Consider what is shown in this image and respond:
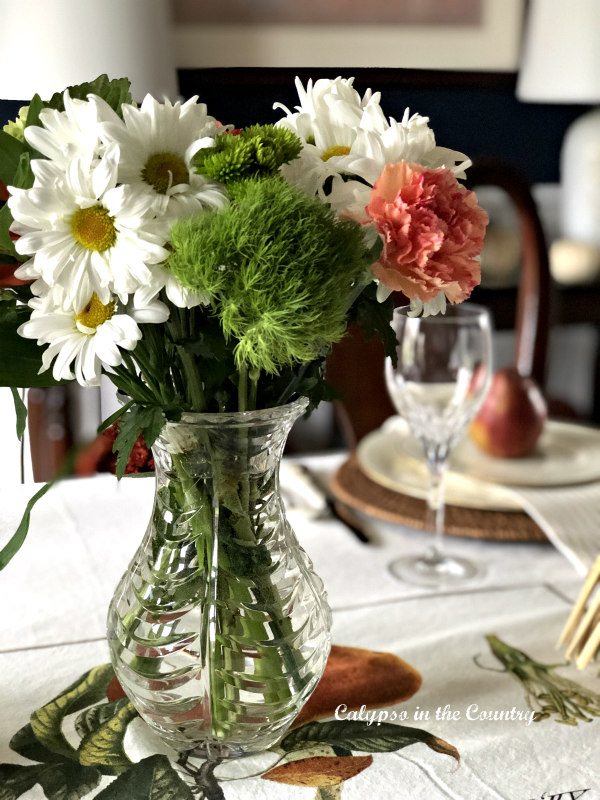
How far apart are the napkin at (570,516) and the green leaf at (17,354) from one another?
516 millimetres

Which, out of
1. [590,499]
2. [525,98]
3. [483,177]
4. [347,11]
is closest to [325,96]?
[347,11]

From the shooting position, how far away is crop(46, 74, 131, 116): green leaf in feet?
1.40

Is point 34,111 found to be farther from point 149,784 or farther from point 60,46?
point 149,784

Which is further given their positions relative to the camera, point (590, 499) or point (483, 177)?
point (483, 177)

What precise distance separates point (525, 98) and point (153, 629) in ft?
1.97

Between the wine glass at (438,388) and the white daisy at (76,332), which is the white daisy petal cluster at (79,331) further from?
the wine glass at (438,388)

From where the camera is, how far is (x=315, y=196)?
44cm

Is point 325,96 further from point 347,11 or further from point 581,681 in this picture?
point 581,681

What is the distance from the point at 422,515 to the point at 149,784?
43 centimetres

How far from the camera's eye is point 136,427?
430mm

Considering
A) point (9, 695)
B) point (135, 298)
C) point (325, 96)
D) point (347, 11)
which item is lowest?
point (9, 695)

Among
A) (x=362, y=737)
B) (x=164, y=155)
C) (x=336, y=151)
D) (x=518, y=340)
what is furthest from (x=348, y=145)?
(x=518, y=340)

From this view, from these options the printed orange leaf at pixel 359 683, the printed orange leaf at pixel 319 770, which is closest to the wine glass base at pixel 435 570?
the printed orange leaf at pixel 359 683

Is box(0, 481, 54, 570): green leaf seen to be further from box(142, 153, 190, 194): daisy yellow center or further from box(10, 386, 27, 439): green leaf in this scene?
box(142, 153, 190, 194): daisy yellow center
